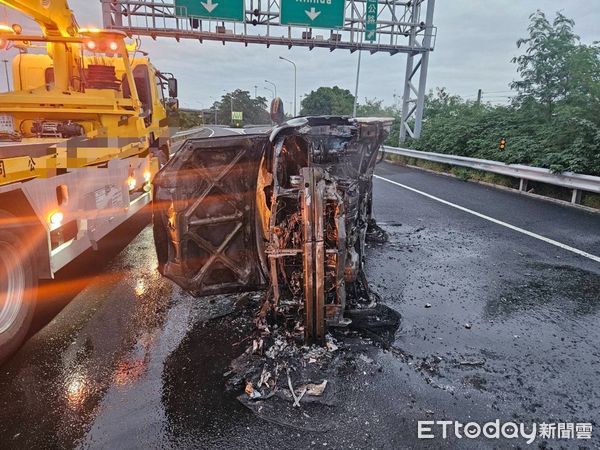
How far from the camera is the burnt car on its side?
10.7ft

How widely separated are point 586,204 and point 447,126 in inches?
347

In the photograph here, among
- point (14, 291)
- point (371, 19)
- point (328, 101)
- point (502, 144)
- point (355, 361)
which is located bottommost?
point (355, 361)

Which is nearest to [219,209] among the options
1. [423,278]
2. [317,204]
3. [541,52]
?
[317,204]

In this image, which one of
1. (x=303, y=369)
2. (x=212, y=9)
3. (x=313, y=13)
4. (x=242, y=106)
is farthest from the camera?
(x=242, y=106)

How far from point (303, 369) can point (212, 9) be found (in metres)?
16.4

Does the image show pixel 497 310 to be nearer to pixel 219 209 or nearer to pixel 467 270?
pixel 467 270

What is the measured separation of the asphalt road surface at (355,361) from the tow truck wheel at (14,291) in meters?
0.17

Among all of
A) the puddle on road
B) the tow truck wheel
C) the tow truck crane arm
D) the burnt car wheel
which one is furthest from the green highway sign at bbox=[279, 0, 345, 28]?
the tow truck wheel

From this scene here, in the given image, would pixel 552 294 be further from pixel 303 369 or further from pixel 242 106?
pixel 242 106

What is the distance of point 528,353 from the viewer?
11.1 feet

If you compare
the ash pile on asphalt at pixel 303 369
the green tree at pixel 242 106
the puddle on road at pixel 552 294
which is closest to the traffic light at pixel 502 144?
the puddle on road at pixel 552 294

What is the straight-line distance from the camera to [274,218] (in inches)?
131

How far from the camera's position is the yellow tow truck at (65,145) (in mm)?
3312

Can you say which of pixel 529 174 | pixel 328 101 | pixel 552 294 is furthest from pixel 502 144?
pixel 328 101
